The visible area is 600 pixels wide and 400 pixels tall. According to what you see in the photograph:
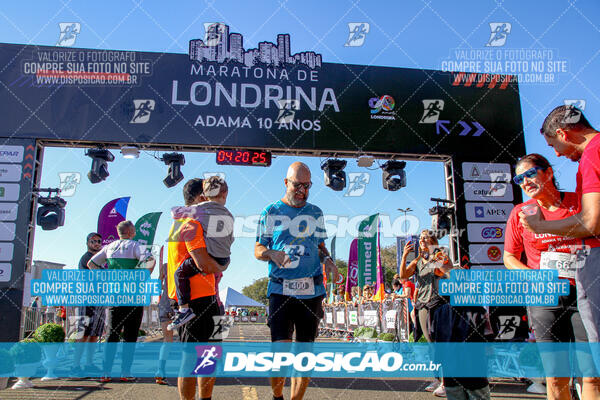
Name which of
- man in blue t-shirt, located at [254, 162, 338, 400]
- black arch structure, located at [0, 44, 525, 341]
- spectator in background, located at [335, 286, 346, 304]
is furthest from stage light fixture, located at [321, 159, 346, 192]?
spectator in background, located at [335, 286, 346, 304]

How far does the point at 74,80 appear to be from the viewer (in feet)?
32.7

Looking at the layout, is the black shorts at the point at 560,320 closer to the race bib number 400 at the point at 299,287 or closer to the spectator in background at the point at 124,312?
the race bib number 400 at the point at 299,287

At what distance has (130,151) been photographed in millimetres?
10094

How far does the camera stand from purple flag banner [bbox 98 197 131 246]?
1116cm

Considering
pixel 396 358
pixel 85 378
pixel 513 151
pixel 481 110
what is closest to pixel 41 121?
pixel 85 378

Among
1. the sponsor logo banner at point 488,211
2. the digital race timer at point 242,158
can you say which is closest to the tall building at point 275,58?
the digital race timer at point 242,158

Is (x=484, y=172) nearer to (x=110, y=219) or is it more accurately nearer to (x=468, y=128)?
(x=468, y=128)

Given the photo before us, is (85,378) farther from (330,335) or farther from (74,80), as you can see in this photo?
(330,335)

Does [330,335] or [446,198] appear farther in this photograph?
[330,335]

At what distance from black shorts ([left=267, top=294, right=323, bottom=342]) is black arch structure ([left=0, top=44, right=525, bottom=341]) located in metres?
6.80

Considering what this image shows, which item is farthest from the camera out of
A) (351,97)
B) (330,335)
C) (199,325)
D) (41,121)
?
(330,335)

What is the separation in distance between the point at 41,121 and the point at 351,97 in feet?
22.9

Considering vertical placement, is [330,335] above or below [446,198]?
below

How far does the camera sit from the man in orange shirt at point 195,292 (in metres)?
3.12
